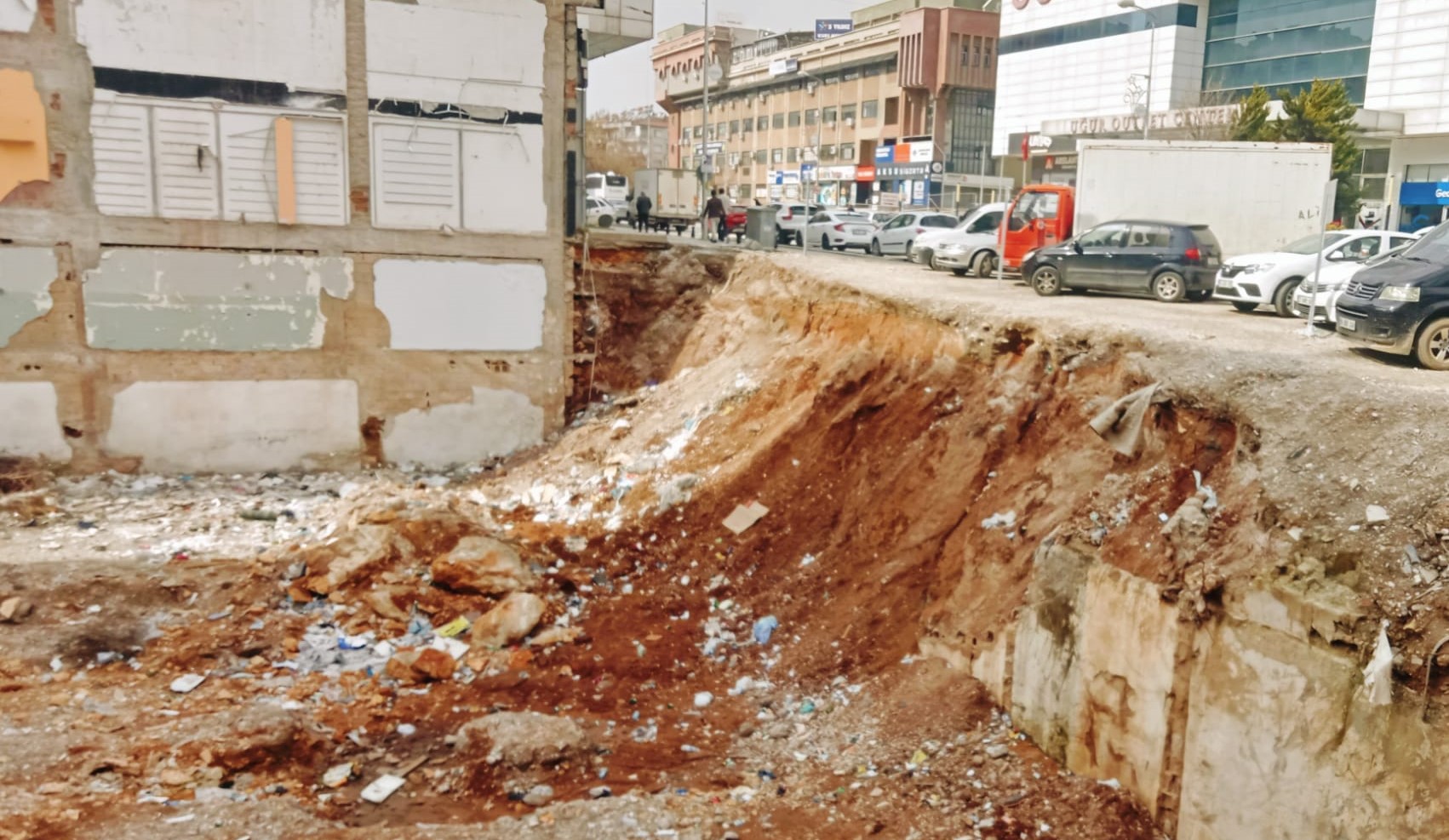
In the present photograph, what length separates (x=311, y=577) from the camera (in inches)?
395

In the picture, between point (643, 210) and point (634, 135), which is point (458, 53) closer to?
point (643, 210)

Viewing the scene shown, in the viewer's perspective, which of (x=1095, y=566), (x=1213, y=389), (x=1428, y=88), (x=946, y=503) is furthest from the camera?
(x=1428, y=88)

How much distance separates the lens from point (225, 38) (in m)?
13.2

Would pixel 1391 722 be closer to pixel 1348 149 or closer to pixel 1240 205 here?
pixel 1240 205

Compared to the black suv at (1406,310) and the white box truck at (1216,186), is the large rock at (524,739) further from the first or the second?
the white box truck at (1216,186)

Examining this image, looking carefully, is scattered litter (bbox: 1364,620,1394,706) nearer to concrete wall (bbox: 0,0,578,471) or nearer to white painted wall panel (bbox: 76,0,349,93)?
concrete wall (bbox: 0,0,578,471)

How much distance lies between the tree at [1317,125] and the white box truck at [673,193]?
1715 cm

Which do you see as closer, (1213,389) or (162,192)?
(1213,389)

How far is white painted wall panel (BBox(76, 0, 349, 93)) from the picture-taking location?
506 inches

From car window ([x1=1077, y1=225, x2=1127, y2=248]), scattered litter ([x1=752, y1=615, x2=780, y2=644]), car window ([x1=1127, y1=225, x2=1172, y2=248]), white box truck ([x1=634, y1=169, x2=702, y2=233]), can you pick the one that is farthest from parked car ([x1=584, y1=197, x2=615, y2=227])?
scattered litter ([x1=752, y1=615, x2=780, y2=644])

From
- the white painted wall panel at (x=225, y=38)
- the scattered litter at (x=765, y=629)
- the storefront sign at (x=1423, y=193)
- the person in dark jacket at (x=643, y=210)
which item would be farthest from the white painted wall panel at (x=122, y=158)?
the storefront sign at (x=1423, y=193)

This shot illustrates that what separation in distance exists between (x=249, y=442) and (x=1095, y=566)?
11.7 meters

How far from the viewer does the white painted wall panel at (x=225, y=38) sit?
1284 cm

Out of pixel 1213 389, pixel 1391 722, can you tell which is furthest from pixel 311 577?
pixel 1391 722
